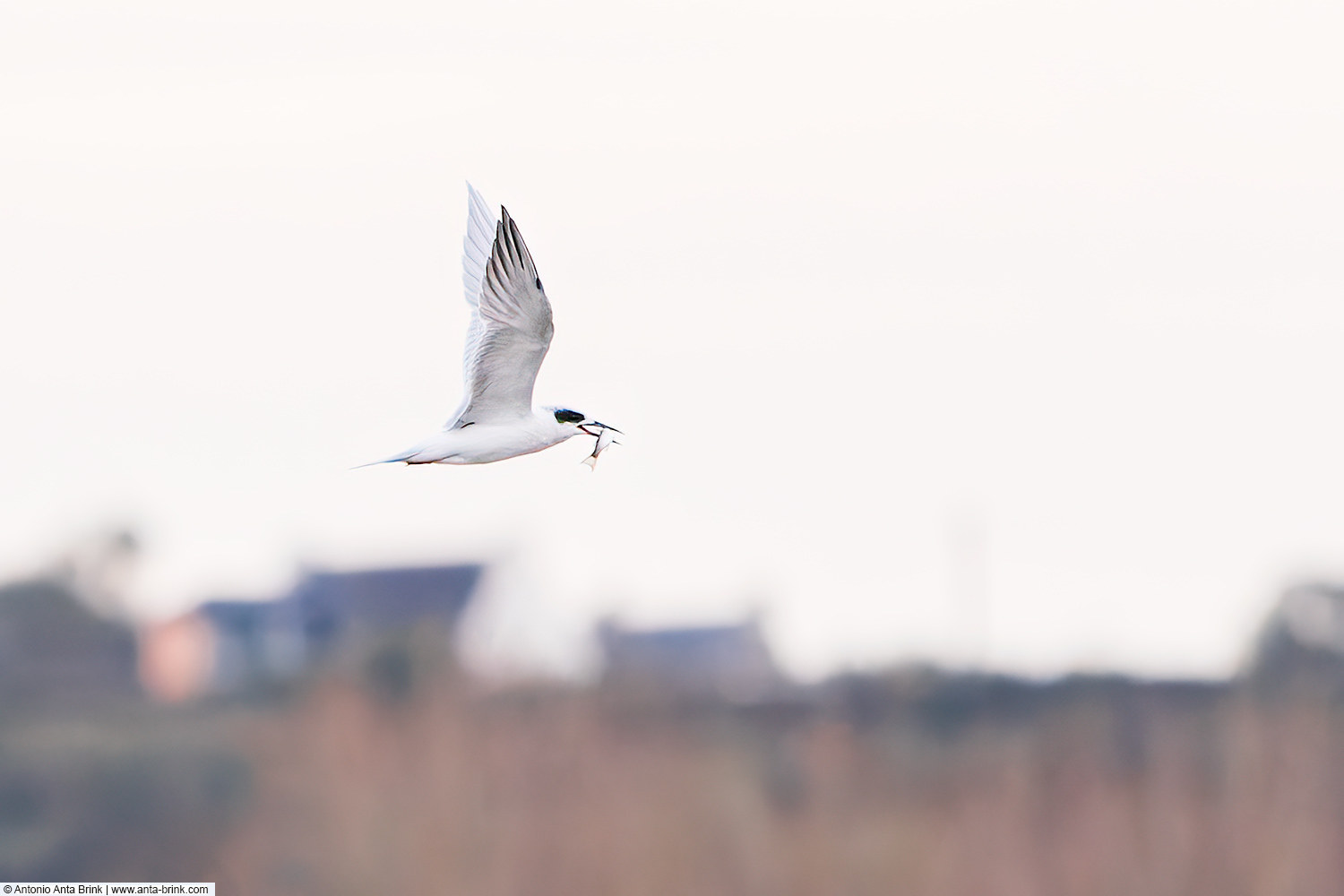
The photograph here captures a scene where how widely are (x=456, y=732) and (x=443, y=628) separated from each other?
714cm

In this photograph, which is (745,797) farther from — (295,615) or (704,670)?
(295,615)

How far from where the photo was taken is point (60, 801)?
89.1 ft

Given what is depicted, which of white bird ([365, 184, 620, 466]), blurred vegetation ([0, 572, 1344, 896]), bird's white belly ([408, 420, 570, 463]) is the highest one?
white bird ([365, 184, 620, 466])

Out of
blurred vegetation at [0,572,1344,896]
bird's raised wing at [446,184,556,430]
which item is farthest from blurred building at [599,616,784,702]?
bird's raised wing at [446,184,556,430]

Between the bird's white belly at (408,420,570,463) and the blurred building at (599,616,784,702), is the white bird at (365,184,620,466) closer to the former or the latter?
the bird's white belly at (408,420,570,463)

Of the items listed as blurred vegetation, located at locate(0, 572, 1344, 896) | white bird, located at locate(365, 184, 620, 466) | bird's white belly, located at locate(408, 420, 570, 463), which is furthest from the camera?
blurred vegetation, located at locate(0, 572, 1344, 896)

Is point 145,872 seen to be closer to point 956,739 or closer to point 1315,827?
point 956,739

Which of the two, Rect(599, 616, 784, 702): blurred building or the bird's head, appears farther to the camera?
Rect(599, 616, 784, 702): blurred building

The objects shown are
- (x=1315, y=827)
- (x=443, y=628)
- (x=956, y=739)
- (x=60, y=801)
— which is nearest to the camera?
(x=1315, y=827)

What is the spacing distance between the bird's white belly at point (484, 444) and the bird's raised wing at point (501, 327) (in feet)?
0.54

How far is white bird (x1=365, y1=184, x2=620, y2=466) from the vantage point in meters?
8.95

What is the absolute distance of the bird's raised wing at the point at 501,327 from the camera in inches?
353

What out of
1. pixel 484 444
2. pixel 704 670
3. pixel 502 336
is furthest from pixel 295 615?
pixel 484 444

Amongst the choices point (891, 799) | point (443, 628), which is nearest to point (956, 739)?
point (891, 799)
